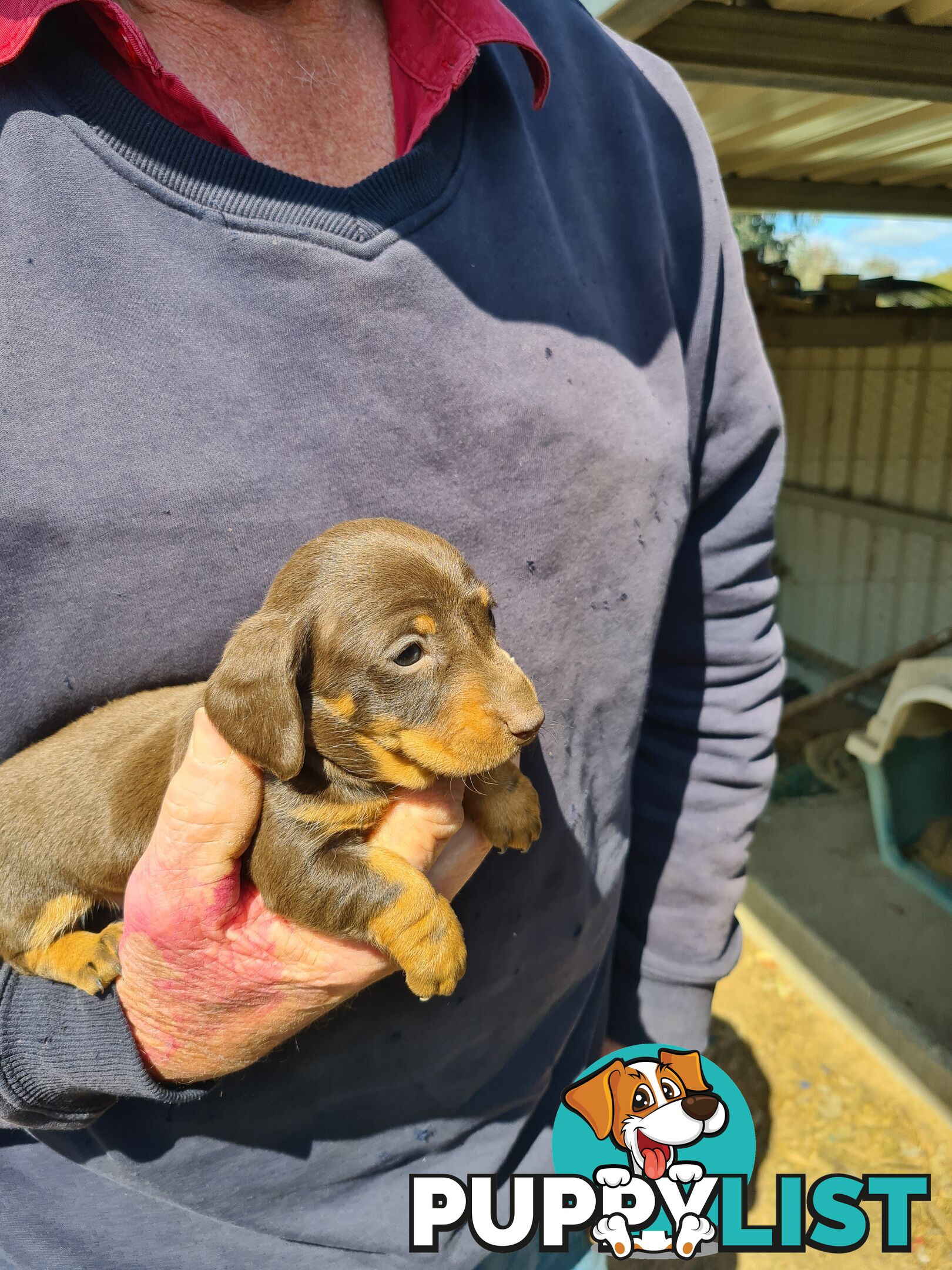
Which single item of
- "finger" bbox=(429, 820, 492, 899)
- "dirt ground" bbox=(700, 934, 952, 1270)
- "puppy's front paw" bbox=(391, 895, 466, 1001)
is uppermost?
"finger" bbox=(429, 820, 492, 899)

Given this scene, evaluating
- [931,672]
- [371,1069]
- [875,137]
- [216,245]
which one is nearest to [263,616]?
[216,245]

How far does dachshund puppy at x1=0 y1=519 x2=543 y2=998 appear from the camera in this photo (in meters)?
1.64

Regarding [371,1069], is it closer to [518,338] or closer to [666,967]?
[666,967]

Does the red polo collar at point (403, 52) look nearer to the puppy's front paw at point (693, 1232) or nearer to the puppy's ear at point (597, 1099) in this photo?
the puppy's ear at point (597, 1099)

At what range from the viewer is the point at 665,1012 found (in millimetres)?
2537

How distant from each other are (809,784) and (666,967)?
6.42 m

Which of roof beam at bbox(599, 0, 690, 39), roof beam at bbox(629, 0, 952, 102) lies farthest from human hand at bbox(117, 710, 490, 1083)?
roof beam at bbox(629, 0, 952, 102)

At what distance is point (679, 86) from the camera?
2.18m

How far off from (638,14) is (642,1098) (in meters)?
4.33

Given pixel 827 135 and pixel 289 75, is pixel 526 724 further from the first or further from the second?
pixel 827 135

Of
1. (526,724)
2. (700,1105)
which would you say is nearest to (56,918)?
(526,724)

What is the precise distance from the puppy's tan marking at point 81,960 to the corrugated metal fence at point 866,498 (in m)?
8.17

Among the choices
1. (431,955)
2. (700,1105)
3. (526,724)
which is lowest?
(700,1105)

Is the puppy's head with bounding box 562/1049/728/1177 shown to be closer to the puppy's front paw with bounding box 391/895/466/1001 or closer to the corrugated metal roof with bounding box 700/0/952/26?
the puppy's front paw with bounding box 391/895/466/1001
